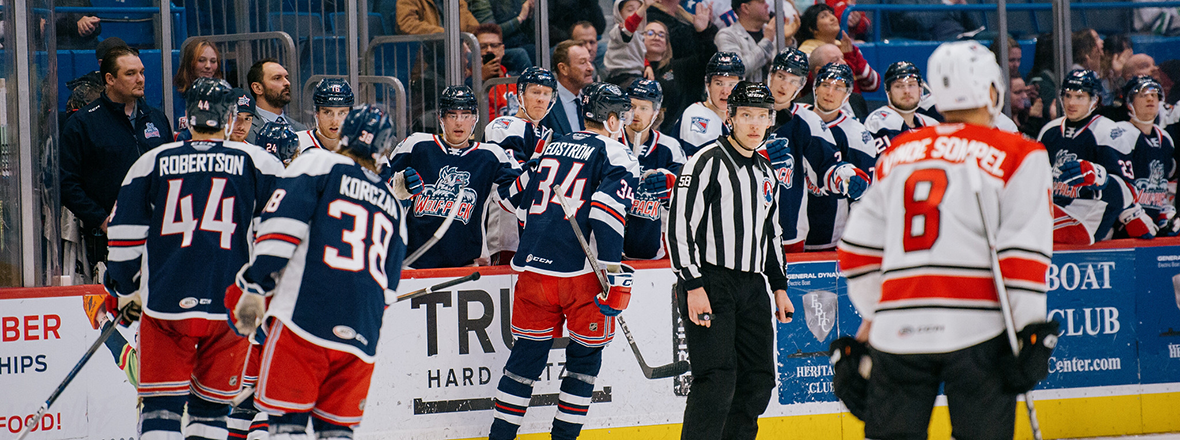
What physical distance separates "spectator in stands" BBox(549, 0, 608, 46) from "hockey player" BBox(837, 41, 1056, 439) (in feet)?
12.7

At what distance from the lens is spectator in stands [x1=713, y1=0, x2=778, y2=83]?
21.2 ft

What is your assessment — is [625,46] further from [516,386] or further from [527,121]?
[516,386]

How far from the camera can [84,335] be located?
427 cm

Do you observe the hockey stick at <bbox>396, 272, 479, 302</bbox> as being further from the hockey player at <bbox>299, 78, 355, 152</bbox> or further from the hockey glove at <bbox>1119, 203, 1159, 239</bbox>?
the hockey glove at <bbox>1119, 203, 1159, 239</bbox>

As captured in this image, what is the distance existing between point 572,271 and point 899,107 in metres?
2.14

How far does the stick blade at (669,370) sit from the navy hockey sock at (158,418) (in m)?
2.03

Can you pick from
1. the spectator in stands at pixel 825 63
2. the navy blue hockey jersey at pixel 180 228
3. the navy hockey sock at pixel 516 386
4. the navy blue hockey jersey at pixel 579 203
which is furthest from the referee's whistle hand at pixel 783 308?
the spectator in stands at pixel 825 63

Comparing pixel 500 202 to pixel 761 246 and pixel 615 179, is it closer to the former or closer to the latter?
pixel 615 179

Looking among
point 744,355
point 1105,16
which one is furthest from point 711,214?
point 1105,16

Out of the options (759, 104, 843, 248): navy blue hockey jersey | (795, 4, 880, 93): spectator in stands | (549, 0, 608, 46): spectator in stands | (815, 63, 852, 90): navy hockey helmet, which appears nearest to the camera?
(759, 104, 843, 248): navy blue hockey jersey

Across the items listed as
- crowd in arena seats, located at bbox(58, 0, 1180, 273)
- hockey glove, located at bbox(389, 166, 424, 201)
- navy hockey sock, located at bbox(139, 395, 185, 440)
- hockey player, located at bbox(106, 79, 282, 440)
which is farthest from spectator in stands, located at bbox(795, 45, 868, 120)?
navy hockey sock, located at bbox(139, 395, 185, 440)

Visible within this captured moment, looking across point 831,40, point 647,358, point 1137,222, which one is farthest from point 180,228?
point 1137,222

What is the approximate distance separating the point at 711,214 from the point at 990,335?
1.56m

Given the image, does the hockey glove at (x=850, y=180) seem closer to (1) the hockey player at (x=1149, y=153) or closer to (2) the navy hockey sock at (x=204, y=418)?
(1) the hockey player at (x=1149, y=153)
